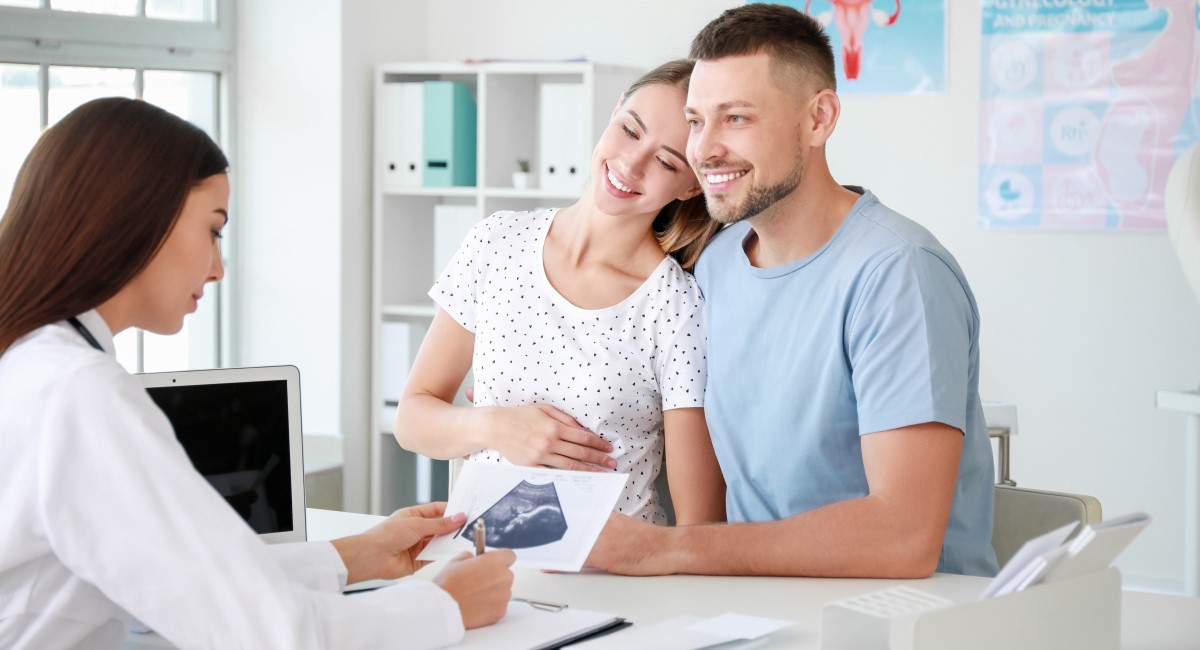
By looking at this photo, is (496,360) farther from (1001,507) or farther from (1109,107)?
(1109,107)

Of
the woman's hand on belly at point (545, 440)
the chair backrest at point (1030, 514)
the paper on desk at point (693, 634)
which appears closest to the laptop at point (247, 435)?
the woman's hand on belly at point (545, 440)

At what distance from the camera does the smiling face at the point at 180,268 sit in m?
1.27

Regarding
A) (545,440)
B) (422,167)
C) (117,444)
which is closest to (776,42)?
(545,440)

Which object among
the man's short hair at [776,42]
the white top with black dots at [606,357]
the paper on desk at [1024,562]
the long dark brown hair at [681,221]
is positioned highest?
the man's short hair at [776,42]

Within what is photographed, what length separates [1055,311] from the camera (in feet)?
13.3

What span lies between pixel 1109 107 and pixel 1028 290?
24.2 inches

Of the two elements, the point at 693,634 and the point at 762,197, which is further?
the point at 762,197

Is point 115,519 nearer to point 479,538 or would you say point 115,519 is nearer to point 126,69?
point 479,538

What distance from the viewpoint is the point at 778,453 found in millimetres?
1906

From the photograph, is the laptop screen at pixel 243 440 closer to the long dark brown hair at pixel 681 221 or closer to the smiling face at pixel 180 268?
the smiling face at pixel 180 268

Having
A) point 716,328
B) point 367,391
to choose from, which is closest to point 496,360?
point 716,328

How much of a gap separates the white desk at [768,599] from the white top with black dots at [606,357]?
0.40 m

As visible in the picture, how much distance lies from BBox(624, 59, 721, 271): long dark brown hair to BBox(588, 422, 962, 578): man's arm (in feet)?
1.95

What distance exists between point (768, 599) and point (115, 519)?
31.9 inches
